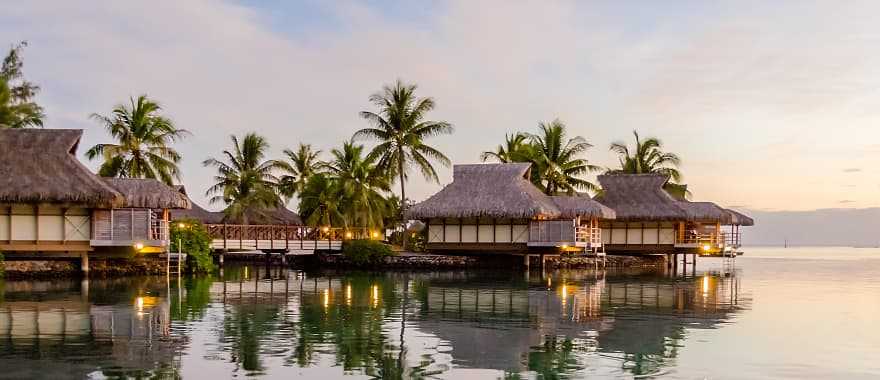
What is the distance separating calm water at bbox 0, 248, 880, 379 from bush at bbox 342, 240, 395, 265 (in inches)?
505

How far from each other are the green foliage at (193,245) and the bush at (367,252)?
8.55 meters

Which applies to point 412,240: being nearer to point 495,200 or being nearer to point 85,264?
point 495,200

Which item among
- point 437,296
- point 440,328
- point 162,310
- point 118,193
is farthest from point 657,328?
point 118,193

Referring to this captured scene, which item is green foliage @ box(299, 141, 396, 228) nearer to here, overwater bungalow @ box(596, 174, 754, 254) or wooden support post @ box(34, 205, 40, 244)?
overwater bungalow @ box(596, 174, 754, 254)

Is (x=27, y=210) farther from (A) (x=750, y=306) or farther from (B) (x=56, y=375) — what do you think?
(A) (x=750, y=306)

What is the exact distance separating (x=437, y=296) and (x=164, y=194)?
463 inches

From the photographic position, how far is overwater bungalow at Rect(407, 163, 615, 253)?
3997cm

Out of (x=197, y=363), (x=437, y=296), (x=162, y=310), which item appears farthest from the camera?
(x=437, y=296)

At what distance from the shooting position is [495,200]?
4050 centimetres

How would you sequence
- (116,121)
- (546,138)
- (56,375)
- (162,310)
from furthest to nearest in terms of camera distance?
(546,138), (116,121), (162,310), (56,375)

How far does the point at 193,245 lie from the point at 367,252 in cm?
965

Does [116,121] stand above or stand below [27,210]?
above

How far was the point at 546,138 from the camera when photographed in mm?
48188

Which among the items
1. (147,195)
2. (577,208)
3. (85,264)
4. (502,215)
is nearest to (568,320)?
(147,195)
